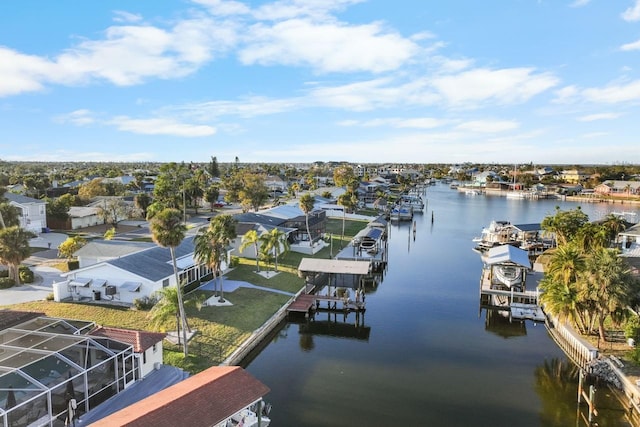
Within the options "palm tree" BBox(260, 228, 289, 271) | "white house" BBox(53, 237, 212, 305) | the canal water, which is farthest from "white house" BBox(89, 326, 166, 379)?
"palm tree" BBox(260, 228, 289, 271)

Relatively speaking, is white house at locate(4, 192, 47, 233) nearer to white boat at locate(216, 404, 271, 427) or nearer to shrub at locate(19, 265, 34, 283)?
shrub at locate(19, 265, 34, 283)

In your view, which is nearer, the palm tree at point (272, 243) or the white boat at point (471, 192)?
the palm tree at point (272, 243)

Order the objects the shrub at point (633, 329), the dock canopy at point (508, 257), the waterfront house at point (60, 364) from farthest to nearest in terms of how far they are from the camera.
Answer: the dock canopy at point (508, 257) < the shrub at point (633, 329) < the waterfront house at point (60, 364)

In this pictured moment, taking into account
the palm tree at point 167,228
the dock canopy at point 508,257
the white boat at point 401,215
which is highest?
the palm tree at point 167,228

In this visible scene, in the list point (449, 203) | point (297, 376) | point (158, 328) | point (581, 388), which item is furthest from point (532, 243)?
point (449, 203)

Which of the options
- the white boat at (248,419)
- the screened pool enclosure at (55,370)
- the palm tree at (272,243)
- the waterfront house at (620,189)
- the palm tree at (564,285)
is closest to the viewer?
the screened pool enclosure at (55,370)

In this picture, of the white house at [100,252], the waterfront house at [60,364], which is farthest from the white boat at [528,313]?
the white house at [100,252]

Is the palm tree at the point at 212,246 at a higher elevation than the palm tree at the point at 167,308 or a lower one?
higher

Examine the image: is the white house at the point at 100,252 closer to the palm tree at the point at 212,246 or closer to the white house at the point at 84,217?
the palm tree at the point at 212,246
